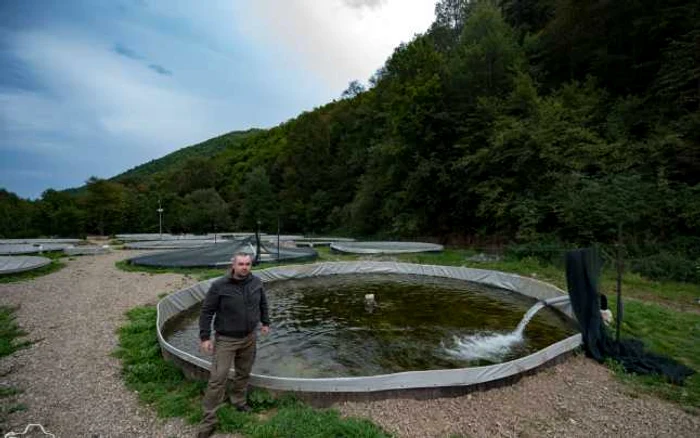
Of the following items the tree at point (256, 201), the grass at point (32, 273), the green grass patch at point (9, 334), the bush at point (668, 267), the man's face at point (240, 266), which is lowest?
the green grass patch at point (9, 334)

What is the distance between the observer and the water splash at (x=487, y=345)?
479cm

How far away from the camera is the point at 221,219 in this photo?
120 ft

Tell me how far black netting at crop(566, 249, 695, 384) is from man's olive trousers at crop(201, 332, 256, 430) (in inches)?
174

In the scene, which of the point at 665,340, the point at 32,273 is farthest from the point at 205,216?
the point at 665,340

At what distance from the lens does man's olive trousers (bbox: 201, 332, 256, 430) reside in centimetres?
283

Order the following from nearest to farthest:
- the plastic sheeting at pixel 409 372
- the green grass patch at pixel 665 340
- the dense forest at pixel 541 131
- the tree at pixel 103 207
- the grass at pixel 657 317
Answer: the plastic sheeting at pixel 409 372 < the green grass patch at pixel 665 340 < the grass at pixel 657 317 < the dense forest at pixel 541 131 < the tree at pixel 103 207

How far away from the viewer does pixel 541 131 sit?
12.5 meters

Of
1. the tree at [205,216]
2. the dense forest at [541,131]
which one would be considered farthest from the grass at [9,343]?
the tree at [205,216]

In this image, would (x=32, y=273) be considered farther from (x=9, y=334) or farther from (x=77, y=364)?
(x=77, y=364)

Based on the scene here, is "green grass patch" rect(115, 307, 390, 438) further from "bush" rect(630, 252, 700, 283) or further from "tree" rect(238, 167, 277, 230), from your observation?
"tree" rect(238, 167, 277, 230)

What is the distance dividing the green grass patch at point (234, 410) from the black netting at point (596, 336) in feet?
11.5

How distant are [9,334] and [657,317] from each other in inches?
419

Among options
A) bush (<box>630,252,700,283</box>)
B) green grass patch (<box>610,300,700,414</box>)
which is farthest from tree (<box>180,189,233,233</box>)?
green grass patch (<box>610,300,700,414</box>)

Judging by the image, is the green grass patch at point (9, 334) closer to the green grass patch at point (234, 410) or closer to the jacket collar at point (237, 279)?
the green grass patch at point (234, 410)
